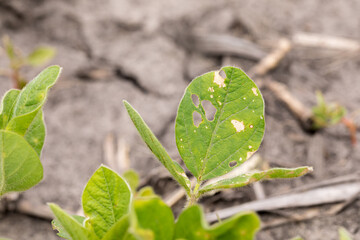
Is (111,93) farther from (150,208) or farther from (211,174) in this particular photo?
(150,208)

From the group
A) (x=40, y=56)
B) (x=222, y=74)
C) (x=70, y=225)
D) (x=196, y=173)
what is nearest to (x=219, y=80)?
(x=222, y=74)

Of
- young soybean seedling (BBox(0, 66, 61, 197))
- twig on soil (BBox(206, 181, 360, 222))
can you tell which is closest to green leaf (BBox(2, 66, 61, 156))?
young soybean seedling (BBox(0, 66, 61, 197))

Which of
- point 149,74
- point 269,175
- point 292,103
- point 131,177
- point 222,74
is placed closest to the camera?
point 269,175

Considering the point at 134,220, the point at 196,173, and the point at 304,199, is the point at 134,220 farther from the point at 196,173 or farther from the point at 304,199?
the point at 304,199

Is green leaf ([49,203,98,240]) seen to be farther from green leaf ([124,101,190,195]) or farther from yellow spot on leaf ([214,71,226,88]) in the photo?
yellow spot on leaf ([214,71,226,88])

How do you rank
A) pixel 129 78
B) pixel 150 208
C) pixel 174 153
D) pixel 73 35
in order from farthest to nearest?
pixel 73 35, pixel 129 78, pixel 174 153, pixel 150 208

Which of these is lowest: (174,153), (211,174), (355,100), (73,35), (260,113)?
(355,100)

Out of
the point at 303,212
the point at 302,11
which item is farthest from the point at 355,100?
the point at 303,212
